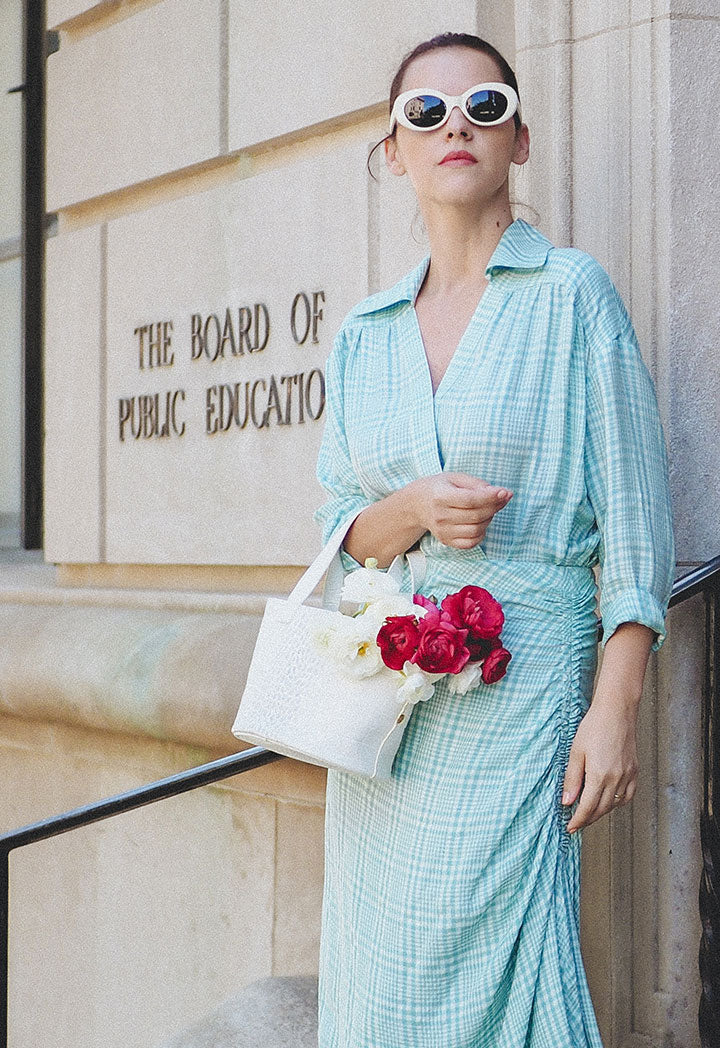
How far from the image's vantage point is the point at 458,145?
2385 millimetres

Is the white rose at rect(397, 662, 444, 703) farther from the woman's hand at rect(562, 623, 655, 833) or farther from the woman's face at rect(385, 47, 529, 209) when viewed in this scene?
the woman's face at rect(385, 47, 529, 209)

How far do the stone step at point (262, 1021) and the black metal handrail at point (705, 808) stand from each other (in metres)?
0.63

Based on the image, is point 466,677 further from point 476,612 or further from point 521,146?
point 521,146

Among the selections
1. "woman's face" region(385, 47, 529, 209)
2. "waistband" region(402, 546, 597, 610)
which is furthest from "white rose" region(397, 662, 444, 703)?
"woman's face" region(385, 47, 529, 209)

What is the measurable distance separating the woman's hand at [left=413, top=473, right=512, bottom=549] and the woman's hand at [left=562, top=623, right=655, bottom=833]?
10.9 inches

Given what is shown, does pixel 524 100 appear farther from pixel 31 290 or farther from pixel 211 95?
pixel 31 290

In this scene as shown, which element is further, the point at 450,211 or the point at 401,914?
the point at 450,211

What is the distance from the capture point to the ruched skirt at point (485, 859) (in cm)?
211

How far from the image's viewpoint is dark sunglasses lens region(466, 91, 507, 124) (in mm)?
A: 2385

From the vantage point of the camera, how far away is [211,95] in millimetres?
4641

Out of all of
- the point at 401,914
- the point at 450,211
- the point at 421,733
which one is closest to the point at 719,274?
the point at 450,211

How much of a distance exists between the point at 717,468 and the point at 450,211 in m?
0.98

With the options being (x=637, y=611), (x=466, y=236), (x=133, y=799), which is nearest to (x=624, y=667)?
(x=637, y=611)

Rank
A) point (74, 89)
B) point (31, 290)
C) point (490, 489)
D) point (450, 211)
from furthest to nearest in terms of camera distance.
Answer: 1. point (31, 290)
2. point (74, 89)
3. point (450, 211)
4. point (490, 489)
